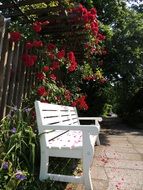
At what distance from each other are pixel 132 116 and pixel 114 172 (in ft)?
57.5

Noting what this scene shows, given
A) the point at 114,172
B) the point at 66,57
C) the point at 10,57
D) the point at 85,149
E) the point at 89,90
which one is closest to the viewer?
the point at 85,149

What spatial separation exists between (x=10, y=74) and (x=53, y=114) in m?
0.89

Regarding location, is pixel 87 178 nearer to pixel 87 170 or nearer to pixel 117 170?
pixel 87 170

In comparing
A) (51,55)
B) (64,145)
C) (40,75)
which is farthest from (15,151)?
(51,55)

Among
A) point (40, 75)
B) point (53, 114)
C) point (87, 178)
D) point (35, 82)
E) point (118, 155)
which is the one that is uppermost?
point (40, 75)

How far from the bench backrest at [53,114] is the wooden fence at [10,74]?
20.0 inches

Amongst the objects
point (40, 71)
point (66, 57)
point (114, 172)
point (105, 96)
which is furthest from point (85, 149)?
point (105, 96)

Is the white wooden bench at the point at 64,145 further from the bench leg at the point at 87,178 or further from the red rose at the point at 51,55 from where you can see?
the red rose at the point at 51,55

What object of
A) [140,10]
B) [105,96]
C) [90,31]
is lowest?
[105,96]

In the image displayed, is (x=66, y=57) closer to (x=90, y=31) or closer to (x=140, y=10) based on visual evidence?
(x=90, y=31)

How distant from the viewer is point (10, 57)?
4.44 m

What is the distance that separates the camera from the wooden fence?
13.9 feet

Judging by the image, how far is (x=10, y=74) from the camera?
4.59 meters

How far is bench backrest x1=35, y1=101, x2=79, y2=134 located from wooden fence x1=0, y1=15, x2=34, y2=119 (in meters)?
0.51
